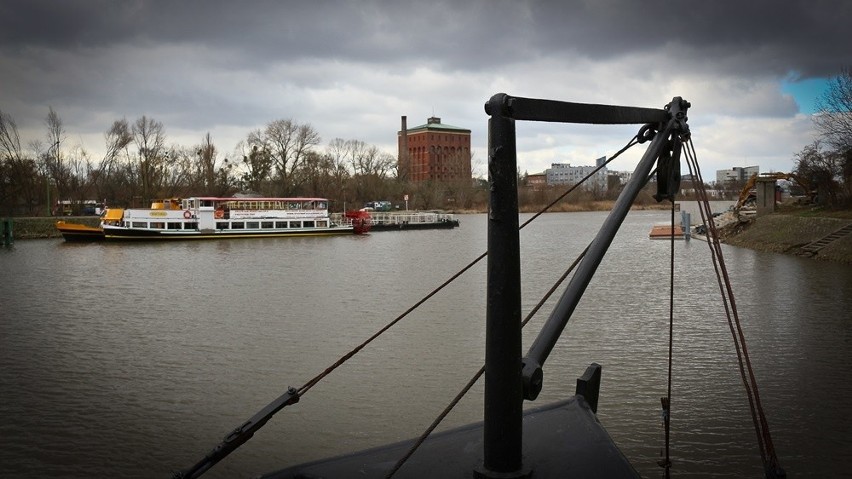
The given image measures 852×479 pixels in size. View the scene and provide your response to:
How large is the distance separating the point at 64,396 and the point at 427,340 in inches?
308

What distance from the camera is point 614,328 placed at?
58.2 feet

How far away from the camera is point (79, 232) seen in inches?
2188

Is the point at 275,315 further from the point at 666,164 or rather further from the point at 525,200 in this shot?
the point at 525,200

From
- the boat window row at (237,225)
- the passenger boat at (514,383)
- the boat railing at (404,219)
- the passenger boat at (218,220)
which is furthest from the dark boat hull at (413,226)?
the passenger boat at (514,383)

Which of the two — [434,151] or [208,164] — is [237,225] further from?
[434,151]

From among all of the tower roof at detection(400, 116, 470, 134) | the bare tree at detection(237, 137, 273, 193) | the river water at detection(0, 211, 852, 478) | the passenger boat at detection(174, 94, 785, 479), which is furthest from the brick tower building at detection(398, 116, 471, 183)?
the passenger boat at detection(174, 94, 785, 479)

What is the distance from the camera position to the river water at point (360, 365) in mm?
9977

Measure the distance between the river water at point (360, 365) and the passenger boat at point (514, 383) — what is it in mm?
4156

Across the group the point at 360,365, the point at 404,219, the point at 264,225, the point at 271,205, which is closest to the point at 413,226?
the point at 404,219

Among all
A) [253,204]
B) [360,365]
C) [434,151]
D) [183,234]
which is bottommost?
[360,365]

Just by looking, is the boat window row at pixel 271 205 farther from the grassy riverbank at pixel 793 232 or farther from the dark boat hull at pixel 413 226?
the grassy riverbank at pixel 793 232

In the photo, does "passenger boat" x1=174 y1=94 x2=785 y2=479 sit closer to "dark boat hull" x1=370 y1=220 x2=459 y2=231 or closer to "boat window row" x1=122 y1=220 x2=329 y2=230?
"boat window row" x1=122 y1=220 x2=329 y2=230

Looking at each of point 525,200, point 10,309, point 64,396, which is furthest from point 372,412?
point 525,200

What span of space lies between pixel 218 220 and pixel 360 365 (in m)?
45.8
